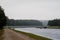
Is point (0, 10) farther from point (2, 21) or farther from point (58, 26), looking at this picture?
point (58, 26)

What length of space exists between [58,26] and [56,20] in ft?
Answer: 18.7

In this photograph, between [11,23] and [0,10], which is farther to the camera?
[11,23]

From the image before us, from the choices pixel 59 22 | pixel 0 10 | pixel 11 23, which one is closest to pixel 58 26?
pixel 59 22

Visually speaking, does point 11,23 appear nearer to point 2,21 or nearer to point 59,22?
point 59,22

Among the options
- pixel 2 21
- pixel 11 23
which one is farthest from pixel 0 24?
pixel 11 23

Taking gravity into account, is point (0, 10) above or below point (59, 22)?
above

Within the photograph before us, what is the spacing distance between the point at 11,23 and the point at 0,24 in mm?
104531

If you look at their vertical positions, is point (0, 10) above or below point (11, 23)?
above

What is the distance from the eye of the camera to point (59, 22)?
188125 mm

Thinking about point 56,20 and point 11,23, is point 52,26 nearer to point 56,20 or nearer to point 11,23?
point 56,20

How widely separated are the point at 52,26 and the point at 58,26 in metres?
7.55

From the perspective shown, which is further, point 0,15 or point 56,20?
point 56,20

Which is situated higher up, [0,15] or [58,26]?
[0,15]

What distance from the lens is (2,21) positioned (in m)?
86.5
